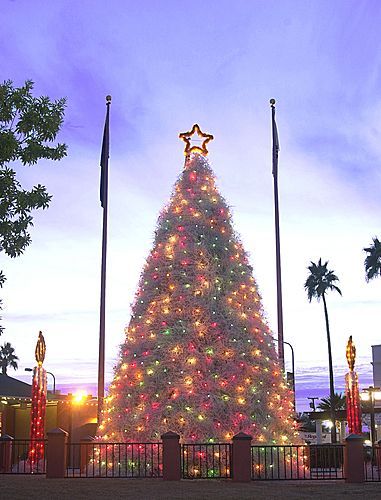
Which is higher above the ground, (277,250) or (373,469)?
(277,250)

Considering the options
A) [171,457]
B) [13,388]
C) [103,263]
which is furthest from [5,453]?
[13,388]

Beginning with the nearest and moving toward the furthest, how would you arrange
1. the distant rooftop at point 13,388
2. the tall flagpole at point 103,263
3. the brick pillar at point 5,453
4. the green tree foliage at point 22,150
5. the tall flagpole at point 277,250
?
the green tree foliage at point 22,150 < the brick pillar at point 5,453 < the tall flagpole at point 277,250 < the tall flagpole at point 103,263 < the distant rooftop at point 13,388

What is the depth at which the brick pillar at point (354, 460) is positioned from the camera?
17625 millimetres

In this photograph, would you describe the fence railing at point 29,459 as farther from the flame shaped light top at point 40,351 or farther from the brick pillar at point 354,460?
the brick pillar at point 354,460

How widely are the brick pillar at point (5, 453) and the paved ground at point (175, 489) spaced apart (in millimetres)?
1938

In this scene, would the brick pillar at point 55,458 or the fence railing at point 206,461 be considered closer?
the fence railing at point 206,461

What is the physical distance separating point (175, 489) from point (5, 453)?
707cm

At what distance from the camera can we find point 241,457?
16594 millimetres

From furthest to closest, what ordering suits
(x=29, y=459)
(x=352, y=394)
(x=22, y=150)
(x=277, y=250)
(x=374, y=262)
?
(x=374, y=262) < (x=277, y=250) < (x=352, y=394) < (x=29, y=459) < (x=22, y=150)

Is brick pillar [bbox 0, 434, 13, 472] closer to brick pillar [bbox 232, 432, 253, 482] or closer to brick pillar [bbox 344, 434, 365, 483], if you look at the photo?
brick pillar [bbox 232, 432, 253, 482]

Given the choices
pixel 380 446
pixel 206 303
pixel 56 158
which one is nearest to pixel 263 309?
pixel 206 303

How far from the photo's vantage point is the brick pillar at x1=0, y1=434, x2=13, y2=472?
65.0 ft

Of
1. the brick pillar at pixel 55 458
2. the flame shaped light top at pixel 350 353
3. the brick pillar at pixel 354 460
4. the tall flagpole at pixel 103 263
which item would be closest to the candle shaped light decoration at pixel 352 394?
the flame shaped light top at pixel 350 353

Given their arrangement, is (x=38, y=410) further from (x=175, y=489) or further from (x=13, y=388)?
(x=13, y=388)
